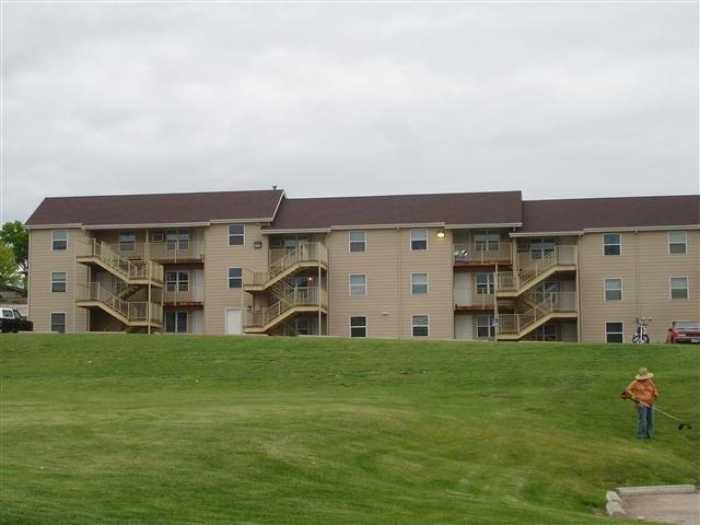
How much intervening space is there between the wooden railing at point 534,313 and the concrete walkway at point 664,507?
3728 cm

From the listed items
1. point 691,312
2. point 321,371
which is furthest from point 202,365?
point 691,312

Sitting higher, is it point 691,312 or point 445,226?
point 445,226

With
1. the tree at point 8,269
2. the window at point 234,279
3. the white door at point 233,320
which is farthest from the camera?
the tree at point 8,269

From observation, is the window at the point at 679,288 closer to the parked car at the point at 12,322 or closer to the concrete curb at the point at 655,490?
the parked car at the point at 12,322

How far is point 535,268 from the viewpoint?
5866cm

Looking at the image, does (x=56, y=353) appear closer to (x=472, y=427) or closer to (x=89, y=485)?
(x=472, y=427)

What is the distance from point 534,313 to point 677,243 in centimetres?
865

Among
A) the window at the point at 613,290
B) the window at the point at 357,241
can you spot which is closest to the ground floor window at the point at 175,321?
the window at the point at 357,241

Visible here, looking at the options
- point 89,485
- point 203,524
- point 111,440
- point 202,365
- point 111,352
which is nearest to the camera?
point 203,524

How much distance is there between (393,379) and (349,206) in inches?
1069

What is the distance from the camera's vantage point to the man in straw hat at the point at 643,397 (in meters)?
25.4

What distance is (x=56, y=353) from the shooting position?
148 ft

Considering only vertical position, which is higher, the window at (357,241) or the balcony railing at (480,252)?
the window at (357,241)

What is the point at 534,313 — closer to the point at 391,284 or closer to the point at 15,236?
the point at 391,284
